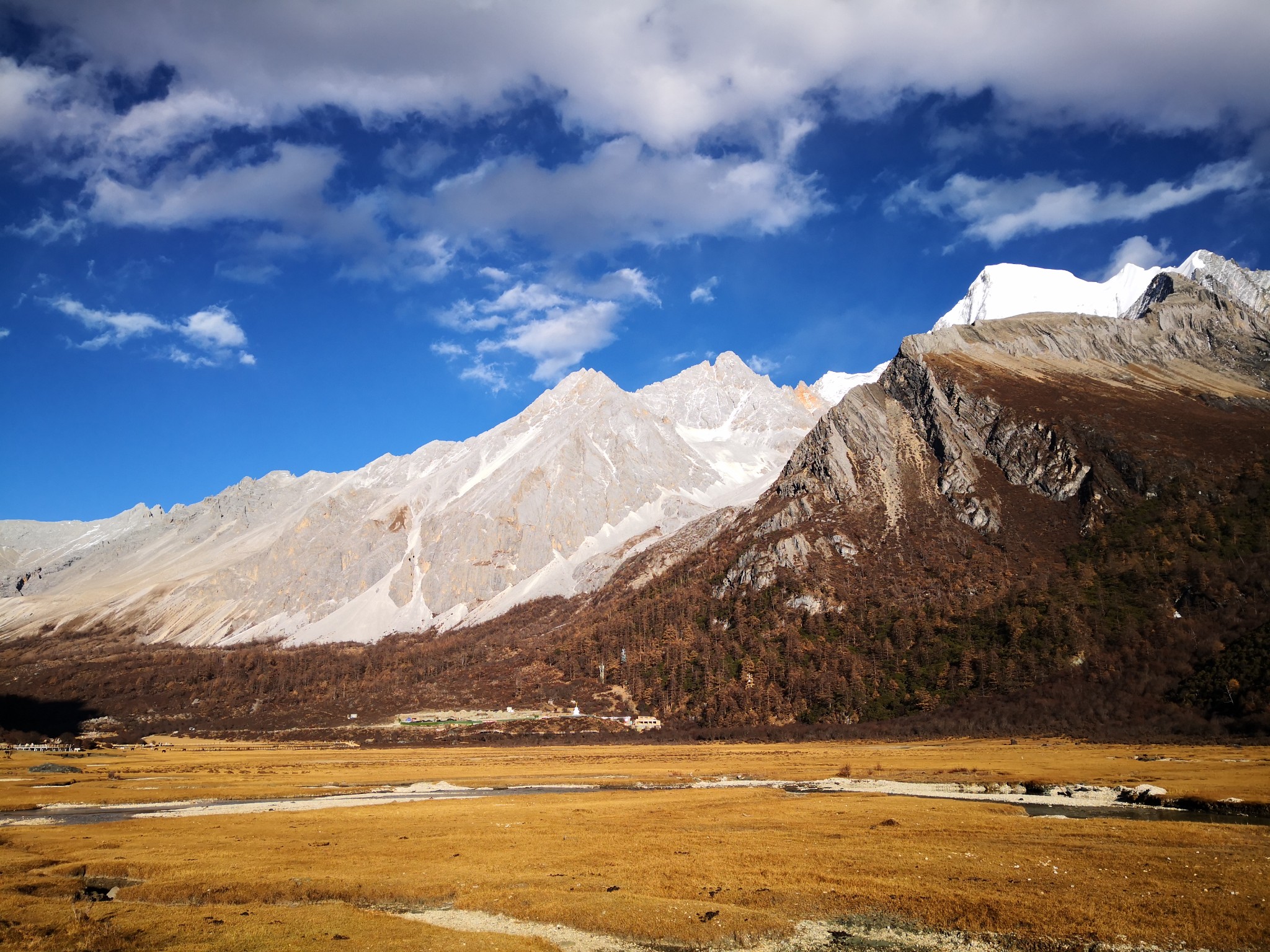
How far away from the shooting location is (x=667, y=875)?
35.2 meters

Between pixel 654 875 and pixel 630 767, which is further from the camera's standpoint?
pixel 630 767

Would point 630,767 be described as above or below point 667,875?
below

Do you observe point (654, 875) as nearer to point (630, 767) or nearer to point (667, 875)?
point (667, 875)

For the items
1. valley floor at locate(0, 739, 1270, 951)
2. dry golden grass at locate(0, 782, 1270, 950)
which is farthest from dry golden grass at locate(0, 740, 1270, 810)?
dry golden grass at locate(0, 782, 1270, 950)

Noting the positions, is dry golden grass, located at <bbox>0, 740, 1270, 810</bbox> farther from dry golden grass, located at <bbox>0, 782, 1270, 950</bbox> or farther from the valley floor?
dry golden grass, located at <bbox>0, 782, 1270, 950</bbox>

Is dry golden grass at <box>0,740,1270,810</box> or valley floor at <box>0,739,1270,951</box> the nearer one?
valley floor at <box>0,739,1270,951</box>

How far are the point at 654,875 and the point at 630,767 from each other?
73.8 metres

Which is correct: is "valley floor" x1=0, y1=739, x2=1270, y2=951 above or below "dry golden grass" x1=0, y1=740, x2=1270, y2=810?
above

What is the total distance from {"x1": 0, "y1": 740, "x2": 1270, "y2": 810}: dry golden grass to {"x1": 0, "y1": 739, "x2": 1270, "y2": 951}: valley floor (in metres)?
1.67

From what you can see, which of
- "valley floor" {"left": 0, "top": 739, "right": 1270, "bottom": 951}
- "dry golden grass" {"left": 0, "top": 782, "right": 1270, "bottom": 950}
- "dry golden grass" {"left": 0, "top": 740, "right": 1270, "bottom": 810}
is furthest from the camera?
"dry golden grass" {"left": 0, "top": 740, "right": 1270, "bottom": 810}

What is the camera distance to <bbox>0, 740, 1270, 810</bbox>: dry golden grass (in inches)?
2820

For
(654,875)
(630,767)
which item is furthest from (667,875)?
(630,767)

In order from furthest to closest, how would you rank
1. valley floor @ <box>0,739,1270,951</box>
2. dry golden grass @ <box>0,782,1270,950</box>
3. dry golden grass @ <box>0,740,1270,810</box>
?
1. dry golden grass @ <box>0,740,1270,810</box>
2. dry golden grass @ <box>0,782,1270,950</box>
3. valley floor @ <box>0,739,1270,951</box>

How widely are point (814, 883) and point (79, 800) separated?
245 feet
